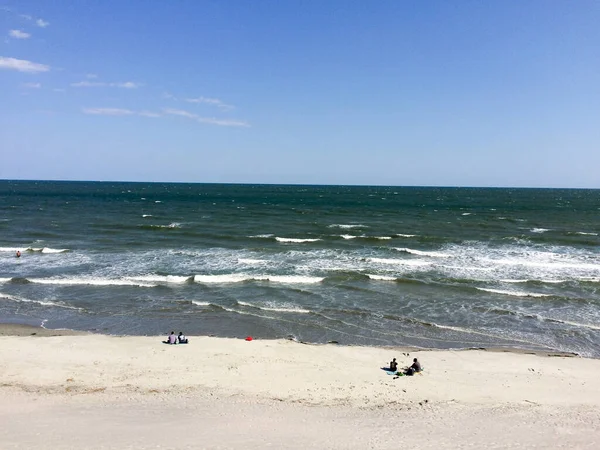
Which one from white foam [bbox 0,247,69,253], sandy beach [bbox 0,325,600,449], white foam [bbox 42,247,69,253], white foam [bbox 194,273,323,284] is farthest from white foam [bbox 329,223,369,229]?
sandy beach [bbox 0,325,600,449]

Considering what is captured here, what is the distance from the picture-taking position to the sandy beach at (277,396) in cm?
1197

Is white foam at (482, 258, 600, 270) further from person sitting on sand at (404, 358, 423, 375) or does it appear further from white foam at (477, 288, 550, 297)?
person sitting on sand at (404, 358, 423, 375)

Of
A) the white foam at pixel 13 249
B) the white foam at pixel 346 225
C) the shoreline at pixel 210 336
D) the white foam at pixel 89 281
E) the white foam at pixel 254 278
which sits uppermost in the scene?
the white foam at pixel 346 225

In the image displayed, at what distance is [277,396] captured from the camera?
48.3 ft

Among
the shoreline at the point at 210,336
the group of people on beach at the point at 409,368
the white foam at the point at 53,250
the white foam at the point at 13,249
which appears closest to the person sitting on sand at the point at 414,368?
the group of people on beach at the point at 409,368

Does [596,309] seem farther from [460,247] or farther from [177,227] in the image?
[177,227]

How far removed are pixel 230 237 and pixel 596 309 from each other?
33.3 m

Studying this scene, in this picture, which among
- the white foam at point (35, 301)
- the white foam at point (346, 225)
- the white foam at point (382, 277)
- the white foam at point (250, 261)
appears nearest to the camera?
the white foam at point (35, 301)

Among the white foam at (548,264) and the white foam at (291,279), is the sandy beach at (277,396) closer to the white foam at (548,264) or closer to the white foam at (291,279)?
the white foam at (291,279)

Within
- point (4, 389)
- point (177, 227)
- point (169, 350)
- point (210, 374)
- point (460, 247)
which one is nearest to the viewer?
point (4, 389)

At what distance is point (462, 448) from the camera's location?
457 inches

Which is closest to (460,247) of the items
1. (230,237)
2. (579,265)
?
(579,265)

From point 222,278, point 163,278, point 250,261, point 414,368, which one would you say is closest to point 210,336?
point 414,368

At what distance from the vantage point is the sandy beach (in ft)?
39.3
